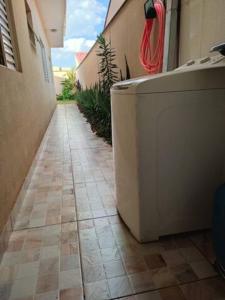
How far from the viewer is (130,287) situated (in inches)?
40.2

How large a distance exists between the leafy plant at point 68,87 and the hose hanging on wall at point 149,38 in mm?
11711

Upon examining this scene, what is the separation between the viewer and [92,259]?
3.92ft

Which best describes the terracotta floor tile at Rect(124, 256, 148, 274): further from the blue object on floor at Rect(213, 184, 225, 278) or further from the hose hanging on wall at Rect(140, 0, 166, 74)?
the hose hanging on wall at Rect(140, 0, 166, 74)

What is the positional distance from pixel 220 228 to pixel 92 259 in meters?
0.65

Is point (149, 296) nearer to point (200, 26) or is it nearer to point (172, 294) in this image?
point (172, 294)

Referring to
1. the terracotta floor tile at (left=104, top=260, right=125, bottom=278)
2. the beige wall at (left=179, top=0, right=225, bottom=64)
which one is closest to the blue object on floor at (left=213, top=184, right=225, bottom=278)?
the terracotta floor tile at (left=104, top=260, right=125, bottom=278)

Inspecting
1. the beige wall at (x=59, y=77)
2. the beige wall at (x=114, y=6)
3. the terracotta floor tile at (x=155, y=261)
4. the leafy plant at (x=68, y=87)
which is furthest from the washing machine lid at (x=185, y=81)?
the beige wall at (x=59, y=77)

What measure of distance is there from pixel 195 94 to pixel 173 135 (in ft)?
0.72

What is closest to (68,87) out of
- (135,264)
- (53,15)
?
(53,15)

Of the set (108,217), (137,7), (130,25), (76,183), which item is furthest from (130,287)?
(130,25)

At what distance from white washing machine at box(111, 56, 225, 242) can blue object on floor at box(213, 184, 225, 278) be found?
26 centimetres

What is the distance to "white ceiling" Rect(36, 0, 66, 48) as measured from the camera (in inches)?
195

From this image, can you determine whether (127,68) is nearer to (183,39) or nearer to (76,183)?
(183,39)

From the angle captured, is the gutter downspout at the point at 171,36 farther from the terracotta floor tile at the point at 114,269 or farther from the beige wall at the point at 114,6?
the beige wall at the point at 114,6
